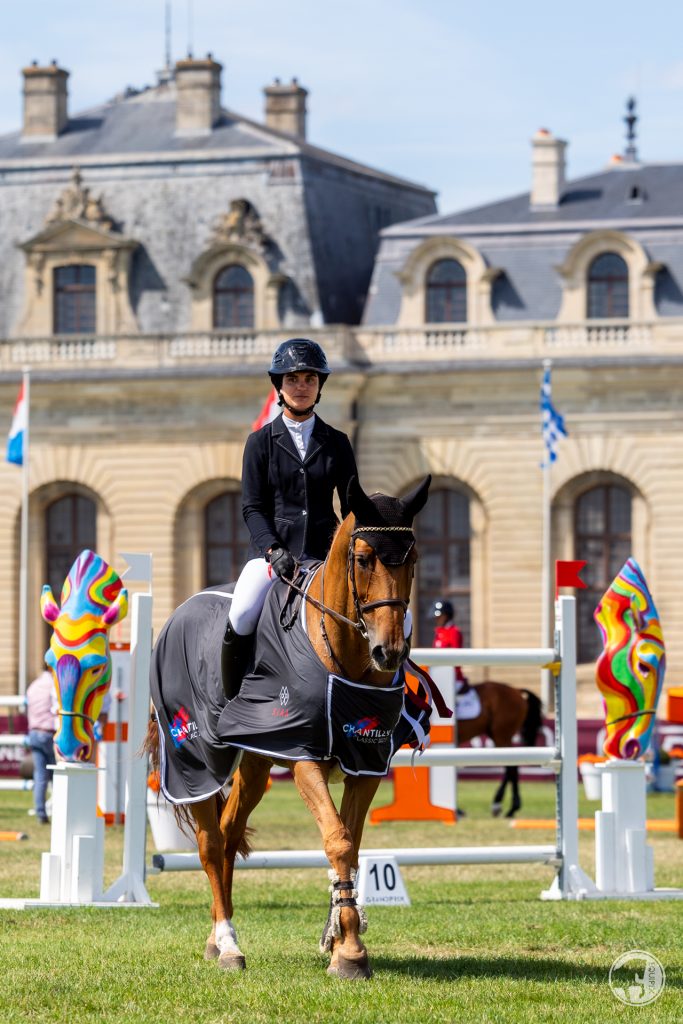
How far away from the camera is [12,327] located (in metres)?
46.6

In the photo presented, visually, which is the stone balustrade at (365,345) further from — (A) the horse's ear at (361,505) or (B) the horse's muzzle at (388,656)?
(B) the horse's muzzle at (388,656)

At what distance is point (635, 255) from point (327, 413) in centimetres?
704

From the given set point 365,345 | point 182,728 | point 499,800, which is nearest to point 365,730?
point 182,728

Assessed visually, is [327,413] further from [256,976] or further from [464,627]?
[256,976]

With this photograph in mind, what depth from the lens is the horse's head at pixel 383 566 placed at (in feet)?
27.8

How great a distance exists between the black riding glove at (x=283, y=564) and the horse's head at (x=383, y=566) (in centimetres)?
58

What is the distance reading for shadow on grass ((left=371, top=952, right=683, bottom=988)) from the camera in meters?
9.05

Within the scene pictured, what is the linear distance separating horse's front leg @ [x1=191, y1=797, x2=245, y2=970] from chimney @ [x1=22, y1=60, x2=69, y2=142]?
40.5 m

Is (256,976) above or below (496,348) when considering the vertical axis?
below

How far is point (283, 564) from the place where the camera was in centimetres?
930

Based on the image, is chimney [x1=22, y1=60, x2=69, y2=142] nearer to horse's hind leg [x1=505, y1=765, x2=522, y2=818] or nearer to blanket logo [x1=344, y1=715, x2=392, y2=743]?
horse's hind leg [x1=505, y1=765, x2=522, y2=818]

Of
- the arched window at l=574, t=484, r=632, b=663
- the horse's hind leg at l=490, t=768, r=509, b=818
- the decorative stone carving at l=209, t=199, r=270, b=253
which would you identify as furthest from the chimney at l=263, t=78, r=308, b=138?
the horse's hind leg at l=490, t=768, r=509, b=818

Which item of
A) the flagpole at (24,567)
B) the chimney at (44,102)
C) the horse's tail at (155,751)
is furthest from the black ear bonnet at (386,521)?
the chimney at (44,102)

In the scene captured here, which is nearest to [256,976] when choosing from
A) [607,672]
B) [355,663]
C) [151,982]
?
[151,982]
